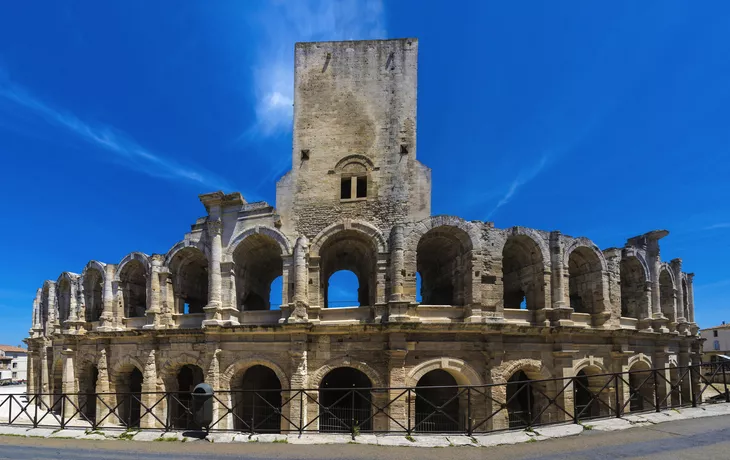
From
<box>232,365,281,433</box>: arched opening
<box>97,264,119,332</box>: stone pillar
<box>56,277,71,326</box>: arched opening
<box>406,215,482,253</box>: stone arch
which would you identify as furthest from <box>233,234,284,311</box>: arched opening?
<box>56,277,71,326</box>: arched opening

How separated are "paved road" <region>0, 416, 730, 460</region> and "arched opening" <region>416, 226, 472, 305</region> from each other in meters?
7.06

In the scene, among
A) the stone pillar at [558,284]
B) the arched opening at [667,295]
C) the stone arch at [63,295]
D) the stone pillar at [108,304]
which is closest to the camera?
the stone pillar at [558,284]

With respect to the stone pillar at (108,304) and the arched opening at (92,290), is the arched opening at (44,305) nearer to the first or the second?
the arched opening at (92,290)

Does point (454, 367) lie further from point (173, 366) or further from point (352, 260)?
point (173, 366)

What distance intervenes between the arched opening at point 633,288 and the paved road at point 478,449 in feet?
33.8

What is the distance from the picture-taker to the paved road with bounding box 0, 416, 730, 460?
6.38 meters

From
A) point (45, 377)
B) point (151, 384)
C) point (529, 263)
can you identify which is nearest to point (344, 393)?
point (151, 384)

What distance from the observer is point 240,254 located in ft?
52.2

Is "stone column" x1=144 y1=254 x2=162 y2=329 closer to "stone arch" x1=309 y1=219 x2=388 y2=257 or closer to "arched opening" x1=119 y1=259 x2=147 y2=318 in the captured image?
"arched opening" x1=119 y1=259 x2=147 y2=318

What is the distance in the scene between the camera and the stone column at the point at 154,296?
1551cm

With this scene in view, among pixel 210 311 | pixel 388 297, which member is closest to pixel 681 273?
pixel 388 297

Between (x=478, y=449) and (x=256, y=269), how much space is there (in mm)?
13225

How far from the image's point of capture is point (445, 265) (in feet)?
56.1

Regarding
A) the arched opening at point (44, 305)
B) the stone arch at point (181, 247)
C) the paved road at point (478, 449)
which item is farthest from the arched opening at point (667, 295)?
the arched opening at point (44, 305)
